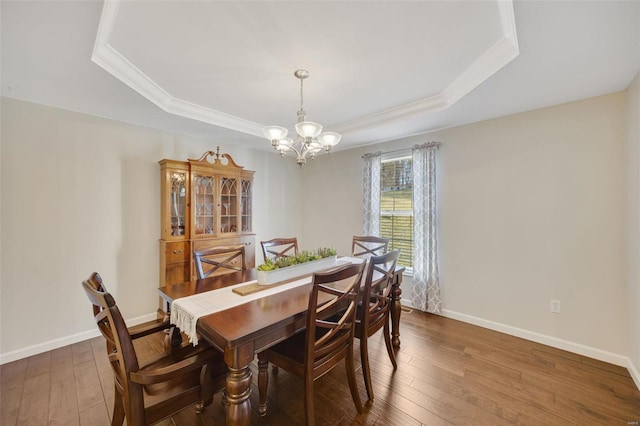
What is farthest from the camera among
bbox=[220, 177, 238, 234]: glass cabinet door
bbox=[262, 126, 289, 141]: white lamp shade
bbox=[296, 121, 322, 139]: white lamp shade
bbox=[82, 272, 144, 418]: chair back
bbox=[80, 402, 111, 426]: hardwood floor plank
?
bbox=[220, 177, 238, 234]: glass cabinet door

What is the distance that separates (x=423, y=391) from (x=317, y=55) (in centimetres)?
270

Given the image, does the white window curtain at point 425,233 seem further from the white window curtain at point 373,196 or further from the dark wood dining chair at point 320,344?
the dark wood dining chair at point 320,344

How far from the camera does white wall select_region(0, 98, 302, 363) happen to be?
236 cm

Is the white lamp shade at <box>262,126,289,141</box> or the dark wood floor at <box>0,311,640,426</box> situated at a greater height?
the white lamp shade at <box>262,126,289,141</box>

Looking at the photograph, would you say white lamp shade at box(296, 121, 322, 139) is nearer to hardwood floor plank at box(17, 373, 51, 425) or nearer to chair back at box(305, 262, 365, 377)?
chair back at box(305, 262, 365, 377)

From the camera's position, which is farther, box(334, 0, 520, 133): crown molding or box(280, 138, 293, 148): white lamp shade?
box(280, 138, 293, 148): white lamp shade

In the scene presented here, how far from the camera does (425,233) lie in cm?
332

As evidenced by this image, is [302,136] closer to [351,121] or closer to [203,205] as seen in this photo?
[351,121]

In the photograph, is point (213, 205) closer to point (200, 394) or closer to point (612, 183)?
point (200, 394)

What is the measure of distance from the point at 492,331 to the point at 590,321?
83cm

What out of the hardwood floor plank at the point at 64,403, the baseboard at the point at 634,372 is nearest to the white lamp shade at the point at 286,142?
the hardwood floor plank at the point at 64,403

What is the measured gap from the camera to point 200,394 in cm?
129

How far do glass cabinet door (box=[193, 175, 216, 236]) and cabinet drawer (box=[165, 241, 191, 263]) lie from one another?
0.70 feet

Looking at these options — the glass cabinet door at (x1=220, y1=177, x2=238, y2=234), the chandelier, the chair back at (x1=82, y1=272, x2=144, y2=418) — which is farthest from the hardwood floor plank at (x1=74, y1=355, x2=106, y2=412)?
the chandelier
